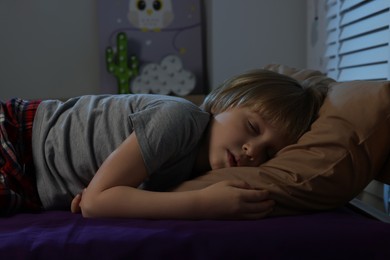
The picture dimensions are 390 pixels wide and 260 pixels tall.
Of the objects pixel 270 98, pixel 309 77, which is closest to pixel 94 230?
pixel 270 98

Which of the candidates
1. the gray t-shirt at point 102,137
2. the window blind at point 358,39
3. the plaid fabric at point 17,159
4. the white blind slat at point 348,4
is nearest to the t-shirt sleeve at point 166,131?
the gray t-shirt at point 102,137

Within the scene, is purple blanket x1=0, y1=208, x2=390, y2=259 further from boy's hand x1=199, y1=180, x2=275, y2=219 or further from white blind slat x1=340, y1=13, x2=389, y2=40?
white blind slat x1=340, y1=13, x2=389, y2=40

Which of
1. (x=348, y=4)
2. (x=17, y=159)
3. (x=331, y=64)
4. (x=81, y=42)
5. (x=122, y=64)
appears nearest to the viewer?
(x=17, y=159)

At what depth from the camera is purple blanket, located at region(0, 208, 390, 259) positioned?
0.75 meters

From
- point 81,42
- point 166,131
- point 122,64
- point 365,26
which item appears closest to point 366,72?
point 365,26

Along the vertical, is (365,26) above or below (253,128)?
above

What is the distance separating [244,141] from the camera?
1034 mm

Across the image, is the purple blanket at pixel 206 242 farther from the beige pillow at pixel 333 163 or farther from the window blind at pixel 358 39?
the window blind at pixel 358 39

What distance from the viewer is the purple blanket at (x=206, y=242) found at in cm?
75

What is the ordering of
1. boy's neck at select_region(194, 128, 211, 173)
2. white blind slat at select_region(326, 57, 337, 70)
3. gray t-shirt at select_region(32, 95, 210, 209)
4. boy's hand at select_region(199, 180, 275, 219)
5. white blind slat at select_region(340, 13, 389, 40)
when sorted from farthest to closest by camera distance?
1. white blind slat at select_region(326, 57, 337, 70)
2. white blind slat at select_region(340, 13, 389, 40)
3. boy's neck at select_region(194, 128, 211, 173)
4. gray t-shirt at select_region(32, 95, 210, 209)
5. boy's hand at select_region(199, 180, 275, 219)

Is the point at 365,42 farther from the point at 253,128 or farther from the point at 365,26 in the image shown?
the point at 253,128

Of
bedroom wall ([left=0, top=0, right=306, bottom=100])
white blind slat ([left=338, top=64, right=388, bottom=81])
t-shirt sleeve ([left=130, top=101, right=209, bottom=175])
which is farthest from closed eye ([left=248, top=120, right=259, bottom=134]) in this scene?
bedroom wall ([left=0, top=0, right=306, bottom=100])

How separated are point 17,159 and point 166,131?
14.5 inches

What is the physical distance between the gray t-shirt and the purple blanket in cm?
22
